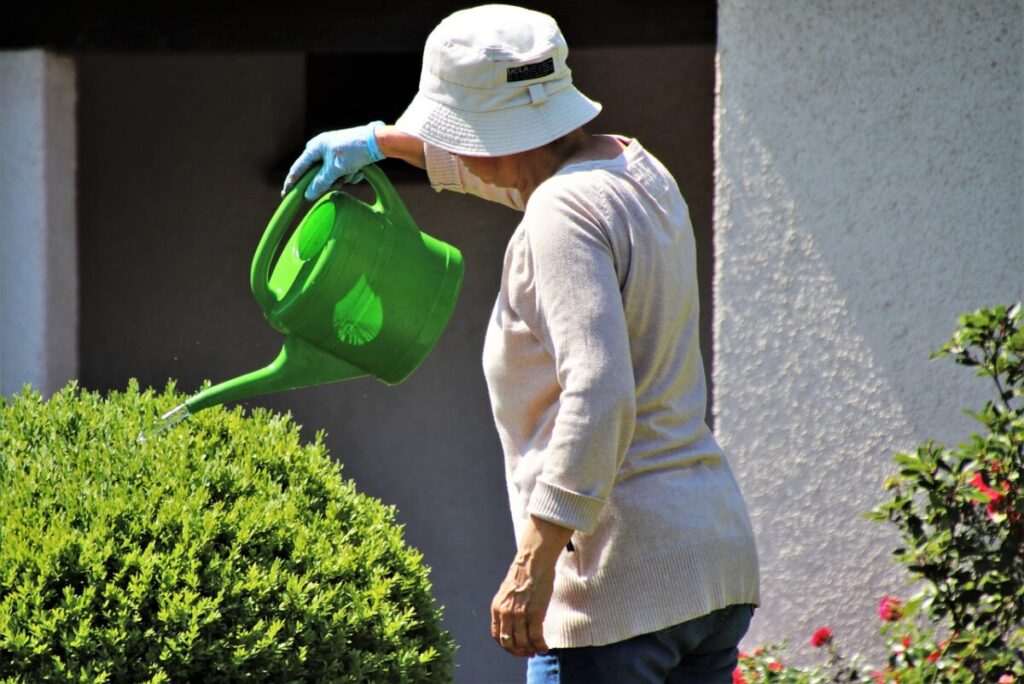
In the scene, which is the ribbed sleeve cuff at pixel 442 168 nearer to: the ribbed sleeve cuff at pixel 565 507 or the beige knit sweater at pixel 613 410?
the beige knit sweater at pixel 613 410

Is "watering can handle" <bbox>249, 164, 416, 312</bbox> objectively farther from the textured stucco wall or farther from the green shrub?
the textured stucco wall

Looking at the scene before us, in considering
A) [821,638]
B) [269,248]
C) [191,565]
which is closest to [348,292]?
[269,248]

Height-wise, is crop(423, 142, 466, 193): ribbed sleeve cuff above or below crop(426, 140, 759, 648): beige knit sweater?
above

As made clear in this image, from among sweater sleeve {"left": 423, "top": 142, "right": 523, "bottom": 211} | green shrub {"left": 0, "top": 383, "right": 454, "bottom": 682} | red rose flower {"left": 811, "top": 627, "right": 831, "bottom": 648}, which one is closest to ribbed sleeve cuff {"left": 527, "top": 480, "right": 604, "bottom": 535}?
sweater sleeve {"left": 423, "top": 142, "right": 523, "bottom": 211}

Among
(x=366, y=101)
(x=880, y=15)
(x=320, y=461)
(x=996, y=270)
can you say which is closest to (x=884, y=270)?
(x=996, y=270)

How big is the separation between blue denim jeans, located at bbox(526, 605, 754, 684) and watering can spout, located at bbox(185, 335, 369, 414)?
0.79 meters

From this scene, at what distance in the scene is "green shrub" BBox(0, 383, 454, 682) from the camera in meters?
2.25

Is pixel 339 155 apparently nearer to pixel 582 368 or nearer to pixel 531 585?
pixel 582 368

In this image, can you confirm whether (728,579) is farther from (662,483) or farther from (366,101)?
(366,101)

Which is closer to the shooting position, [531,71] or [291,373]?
[531,71]

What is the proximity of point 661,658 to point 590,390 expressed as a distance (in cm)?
40

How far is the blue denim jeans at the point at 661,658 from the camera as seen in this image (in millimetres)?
1811

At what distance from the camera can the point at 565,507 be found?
1.72m

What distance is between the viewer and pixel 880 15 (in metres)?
3.38
